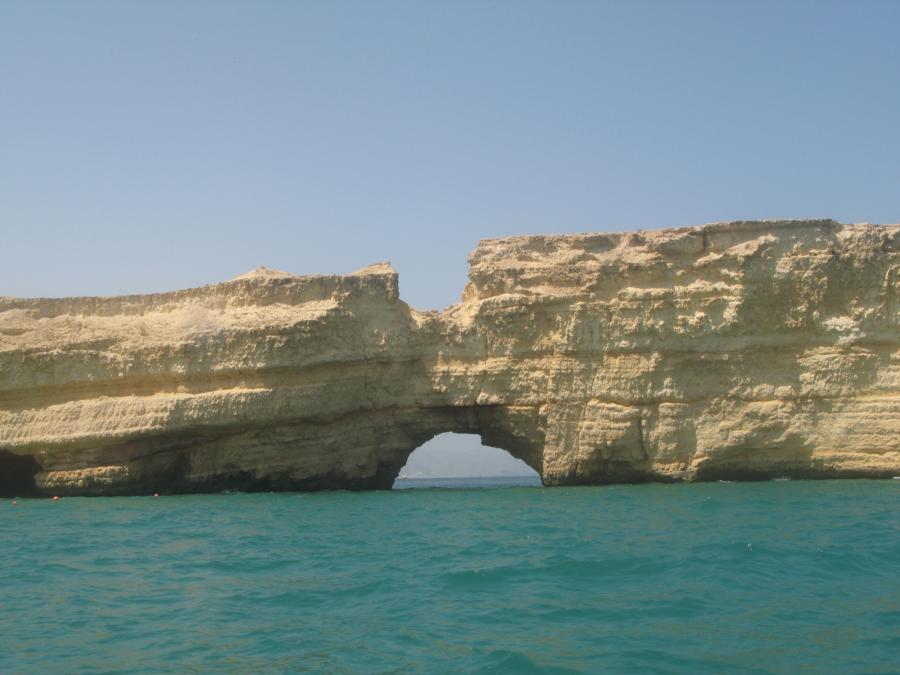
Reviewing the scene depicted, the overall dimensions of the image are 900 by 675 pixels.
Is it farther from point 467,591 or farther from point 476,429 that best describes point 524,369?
point 467,591

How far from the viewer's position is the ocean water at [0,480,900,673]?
6859 mm

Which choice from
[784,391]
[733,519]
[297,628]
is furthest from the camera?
[784,391]

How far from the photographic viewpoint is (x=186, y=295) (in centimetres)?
2181

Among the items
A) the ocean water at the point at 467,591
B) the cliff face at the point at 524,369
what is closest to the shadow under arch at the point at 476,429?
the cliff face at the point at 524,369

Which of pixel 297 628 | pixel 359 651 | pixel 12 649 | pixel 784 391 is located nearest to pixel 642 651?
pixel 359 651

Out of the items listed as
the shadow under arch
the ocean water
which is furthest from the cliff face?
the ocean water

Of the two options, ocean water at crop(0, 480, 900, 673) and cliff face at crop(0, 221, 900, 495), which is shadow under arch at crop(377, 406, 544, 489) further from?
ocean water at crop(0, 480, 900, 673)

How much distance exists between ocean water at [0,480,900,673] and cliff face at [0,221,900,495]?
499 centimetres

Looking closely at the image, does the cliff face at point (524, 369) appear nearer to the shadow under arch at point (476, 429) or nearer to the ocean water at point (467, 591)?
the shadow under arch at point (476, 429)

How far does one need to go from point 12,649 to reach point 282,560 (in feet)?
12.5

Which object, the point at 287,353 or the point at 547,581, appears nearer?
the point at 547,581

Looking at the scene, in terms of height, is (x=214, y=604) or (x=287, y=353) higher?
(x=287, y=353)

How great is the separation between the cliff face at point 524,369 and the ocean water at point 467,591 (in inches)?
197

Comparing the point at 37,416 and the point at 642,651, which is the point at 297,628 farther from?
the point at 37,416
